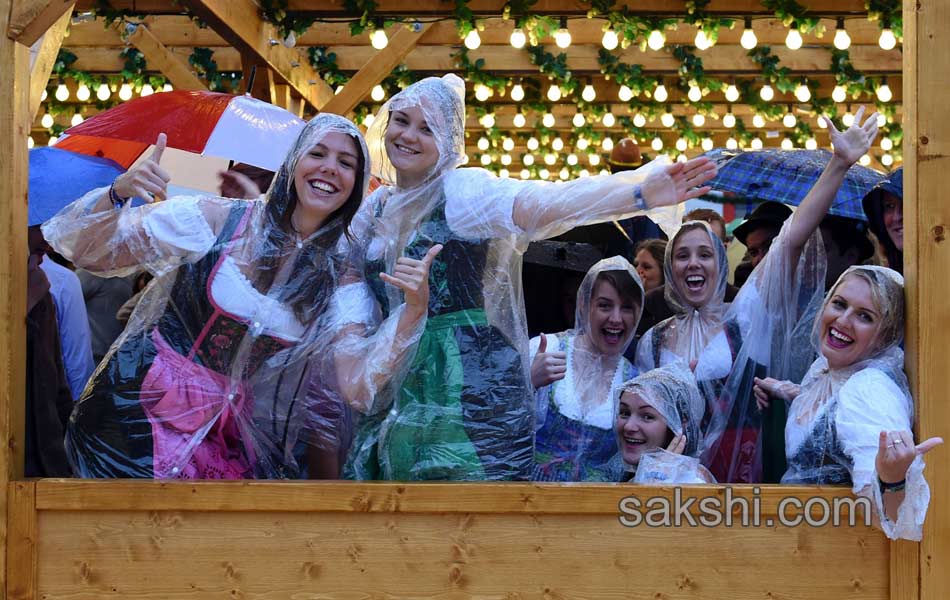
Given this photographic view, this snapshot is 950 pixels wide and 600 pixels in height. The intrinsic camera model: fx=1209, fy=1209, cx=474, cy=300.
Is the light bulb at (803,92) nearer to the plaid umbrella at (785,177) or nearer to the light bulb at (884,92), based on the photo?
the light bulb at (884,92)

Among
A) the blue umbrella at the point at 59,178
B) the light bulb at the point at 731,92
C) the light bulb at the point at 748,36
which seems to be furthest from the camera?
the light bulb at the point at 731,92

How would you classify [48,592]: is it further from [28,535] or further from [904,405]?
[904,405]

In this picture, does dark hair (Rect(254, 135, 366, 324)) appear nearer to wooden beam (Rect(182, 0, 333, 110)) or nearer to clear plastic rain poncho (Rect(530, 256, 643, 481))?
clear plastic rain poncho (Rect(530, 256, 643, 481))

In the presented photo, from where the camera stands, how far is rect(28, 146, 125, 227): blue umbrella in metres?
3.57

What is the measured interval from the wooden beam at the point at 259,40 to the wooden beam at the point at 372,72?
547mm

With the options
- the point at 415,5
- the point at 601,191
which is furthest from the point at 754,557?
the point at 415,5

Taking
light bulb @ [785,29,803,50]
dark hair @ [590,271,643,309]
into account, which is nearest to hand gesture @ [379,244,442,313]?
dark hair @ [590,271,643,309]

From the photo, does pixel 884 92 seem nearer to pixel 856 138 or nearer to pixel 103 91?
pixel 103 91

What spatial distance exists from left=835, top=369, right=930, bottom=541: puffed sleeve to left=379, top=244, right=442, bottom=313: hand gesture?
0.95m

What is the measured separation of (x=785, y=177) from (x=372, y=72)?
10.5 ft

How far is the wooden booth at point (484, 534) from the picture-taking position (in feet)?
8.80

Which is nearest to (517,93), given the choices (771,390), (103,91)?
(103,91)

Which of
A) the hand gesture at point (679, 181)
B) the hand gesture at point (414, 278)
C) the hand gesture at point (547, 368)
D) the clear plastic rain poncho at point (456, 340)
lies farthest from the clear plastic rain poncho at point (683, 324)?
the hand gesture at point (414, 278)

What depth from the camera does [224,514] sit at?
2.77 meters
